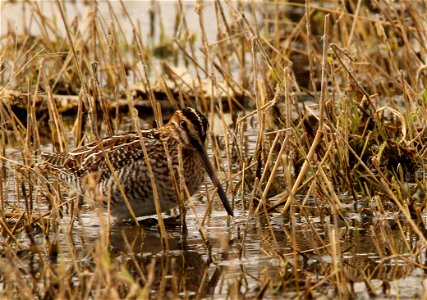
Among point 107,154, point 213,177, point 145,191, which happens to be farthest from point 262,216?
point 107,154

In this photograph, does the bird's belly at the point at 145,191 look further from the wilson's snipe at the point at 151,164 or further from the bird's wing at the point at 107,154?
the bird's wing at the point at 107,154

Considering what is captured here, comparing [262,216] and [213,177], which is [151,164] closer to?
[213,177]

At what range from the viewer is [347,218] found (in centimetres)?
730

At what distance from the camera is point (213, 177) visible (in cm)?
735

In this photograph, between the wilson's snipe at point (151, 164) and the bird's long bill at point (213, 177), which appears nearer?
the bird's long bill at point (213, 177)

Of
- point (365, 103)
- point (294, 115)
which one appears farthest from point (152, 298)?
point (294, 115)

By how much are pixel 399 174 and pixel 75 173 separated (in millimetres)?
2403

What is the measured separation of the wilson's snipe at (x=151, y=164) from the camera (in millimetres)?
7430

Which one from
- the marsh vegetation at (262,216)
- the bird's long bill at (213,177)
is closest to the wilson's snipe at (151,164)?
the bird's long bill at (213,177)

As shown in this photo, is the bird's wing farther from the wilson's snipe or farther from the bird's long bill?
the bird's long bill

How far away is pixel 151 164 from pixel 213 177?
0.51 metres

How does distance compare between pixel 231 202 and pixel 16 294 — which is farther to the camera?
pixel 231 202

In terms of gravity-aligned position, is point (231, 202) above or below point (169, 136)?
below

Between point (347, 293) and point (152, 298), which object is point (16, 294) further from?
point (347, 293)
